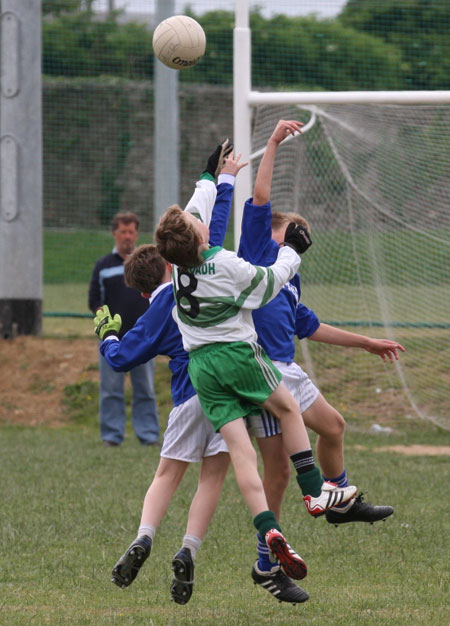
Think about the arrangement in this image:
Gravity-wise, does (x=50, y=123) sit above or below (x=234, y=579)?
above

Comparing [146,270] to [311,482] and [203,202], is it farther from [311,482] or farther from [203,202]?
[311,482]

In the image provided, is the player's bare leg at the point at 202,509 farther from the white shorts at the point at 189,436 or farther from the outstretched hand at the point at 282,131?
Result: the outstretched hand at the point at 282,131

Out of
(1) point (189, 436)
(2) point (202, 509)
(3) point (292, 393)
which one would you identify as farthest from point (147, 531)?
(3) point (292, 393)

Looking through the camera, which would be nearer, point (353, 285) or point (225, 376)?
point (225, 376)

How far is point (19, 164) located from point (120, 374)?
3.99 meters

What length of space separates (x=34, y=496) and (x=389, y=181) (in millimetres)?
5042

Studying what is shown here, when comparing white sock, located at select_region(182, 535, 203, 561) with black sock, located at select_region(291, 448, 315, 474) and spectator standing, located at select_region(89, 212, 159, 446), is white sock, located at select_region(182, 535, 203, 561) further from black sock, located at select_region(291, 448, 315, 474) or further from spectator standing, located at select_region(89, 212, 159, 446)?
spectator standing, located at select_region(89, 212, 159, 446)

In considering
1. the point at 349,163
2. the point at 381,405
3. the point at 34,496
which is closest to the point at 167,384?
the point at 381,405

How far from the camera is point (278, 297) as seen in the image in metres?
5.32

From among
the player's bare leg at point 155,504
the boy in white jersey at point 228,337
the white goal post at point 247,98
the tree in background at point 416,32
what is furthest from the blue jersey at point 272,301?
the tree in background at point 416,32

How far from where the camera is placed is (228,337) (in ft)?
15.7

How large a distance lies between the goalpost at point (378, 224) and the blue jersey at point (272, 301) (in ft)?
16.9

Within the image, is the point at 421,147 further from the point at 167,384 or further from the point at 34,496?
the point at 34,496

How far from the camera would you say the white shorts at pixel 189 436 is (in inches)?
201
